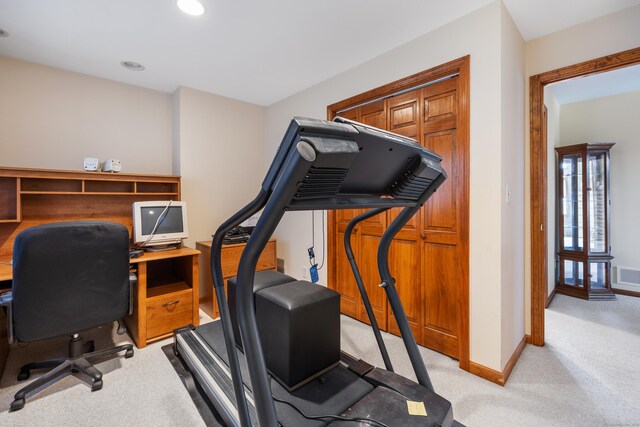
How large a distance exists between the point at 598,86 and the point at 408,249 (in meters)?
3.43

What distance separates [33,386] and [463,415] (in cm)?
265

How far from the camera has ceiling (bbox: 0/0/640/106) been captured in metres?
1.96

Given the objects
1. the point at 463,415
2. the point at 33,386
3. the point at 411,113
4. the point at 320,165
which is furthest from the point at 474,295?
the point at 33,386

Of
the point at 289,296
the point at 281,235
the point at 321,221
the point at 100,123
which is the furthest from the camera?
the point at 281,235

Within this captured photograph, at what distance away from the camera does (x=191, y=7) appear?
6.48 ft

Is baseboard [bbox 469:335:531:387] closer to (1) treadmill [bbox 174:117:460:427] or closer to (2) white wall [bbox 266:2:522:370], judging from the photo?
(2) white wall [bbox 266:2:522:370]

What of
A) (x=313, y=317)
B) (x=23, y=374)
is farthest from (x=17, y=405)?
(x=313, y=317)

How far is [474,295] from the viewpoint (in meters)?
2.05

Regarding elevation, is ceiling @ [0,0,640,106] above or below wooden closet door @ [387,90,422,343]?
above

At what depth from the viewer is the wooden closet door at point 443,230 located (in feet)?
7.11

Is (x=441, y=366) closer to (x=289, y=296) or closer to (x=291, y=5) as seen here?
(x=289, y=296)

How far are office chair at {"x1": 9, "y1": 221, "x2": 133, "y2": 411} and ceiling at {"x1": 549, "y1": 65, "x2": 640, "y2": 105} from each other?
4.57 metres

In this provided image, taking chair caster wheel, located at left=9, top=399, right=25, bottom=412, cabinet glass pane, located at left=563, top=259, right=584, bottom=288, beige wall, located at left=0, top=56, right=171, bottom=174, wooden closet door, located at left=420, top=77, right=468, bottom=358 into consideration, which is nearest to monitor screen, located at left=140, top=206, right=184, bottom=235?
beige wall, located at left=0, top=56, right=171, bottom=174

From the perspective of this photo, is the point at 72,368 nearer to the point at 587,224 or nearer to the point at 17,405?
the point at 17,405
